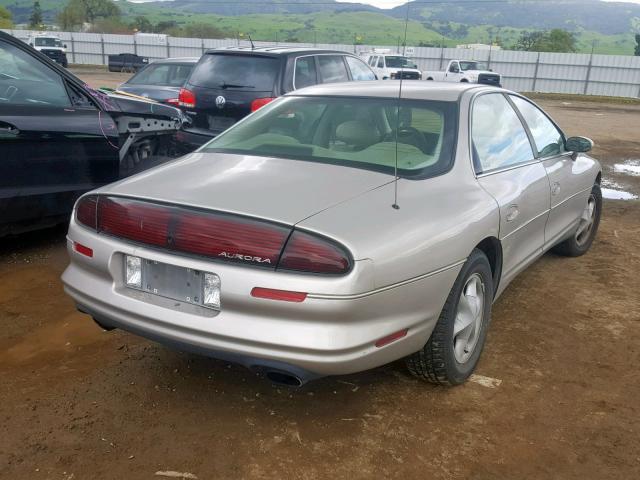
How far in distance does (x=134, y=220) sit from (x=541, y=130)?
307cm

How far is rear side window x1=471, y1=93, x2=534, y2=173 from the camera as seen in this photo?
349cm

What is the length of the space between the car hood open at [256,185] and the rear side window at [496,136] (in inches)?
30.4

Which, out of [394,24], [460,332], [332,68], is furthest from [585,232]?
[394,24]

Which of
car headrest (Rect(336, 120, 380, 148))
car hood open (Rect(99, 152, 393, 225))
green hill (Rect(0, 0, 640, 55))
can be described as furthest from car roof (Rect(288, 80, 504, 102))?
green hill (Rect(0, 0, 640, 55))

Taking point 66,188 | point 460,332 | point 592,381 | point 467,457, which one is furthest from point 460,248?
point 66,188

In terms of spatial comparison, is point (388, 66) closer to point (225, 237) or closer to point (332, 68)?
point (332, 68)

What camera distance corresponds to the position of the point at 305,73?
7773mm

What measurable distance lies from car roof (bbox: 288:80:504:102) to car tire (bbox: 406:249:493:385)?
40.7 inches

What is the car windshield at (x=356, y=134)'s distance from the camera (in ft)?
10.6

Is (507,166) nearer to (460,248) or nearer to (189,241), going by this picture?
(460,248)

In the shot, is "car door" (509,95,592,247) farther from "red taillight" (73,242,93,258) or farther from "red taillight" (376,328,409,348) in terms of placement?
"red taillight" (73,242,93,258)

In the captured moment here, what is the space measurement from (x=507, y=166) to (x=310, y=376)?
1.96 meters

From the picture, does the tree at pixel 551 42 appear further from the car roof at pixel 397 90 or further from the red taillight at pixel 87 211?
the red taillight at pixel 87 211

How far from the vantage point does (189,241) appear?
2506mm
